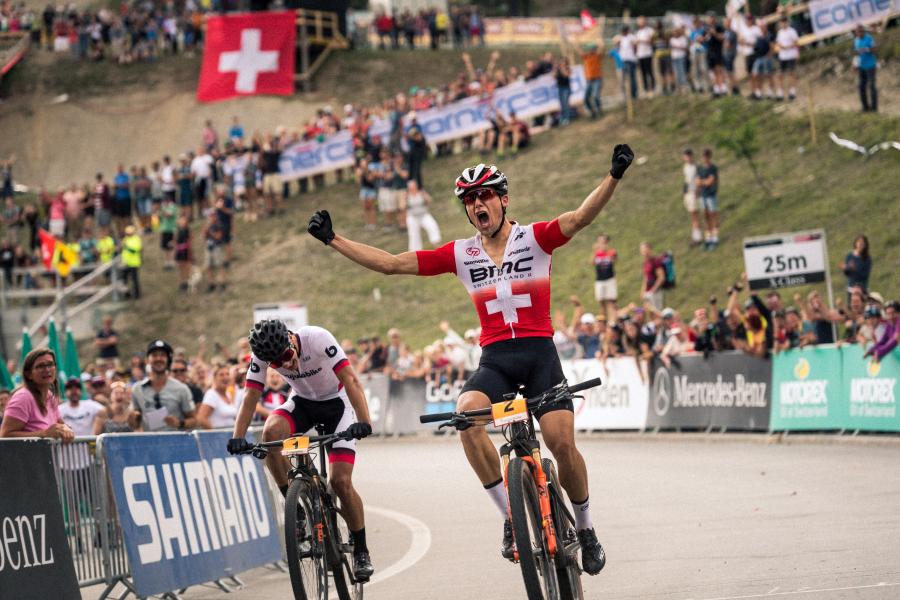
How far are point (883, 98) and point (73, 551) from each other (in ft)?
93.1

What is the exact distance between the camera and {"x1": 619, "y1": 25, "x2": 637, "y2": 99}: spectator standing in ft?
135

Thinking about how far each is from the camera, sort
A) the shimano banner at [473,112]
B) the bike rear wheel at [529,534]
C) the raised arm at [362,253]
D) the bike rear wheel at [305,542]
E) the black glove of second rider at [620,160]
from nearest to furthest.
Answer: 1. the bike rear wheel at [529,534]
2. the black glove of second rider at [620,160]
3. the raised arm at [362,253]
4. the bike rear wheel at [305,542]
5. the shimano banner at [473,112]

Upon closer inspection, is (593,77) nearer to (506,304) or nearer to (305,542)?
(305,542)

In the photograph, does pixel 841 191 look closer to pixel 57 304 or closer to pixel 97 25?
pixel 57 304

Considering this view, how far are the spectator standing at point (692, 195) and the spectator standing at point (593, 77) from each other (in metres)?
9.42

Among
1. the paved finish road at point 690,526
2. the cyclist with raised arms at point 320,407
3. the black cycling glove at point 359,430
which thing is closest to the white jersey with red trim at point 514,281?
the black cycling glove at point 359,430

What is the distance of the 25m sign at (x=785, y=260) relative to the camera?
2330 centimetres

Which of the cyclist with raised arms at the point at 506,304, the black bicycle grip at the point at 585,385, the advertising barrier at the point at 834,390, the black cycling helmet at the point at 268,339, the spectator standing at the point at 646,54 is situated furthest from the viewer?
the spectator standing at the point at 646,54

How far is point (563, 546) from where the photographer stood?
8297 mm

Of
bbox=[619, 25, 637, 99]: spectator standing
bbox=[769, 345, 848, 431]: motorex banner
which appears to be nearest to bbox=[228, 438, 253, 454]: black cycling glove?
bbox=[769, 345, 848, 431]: motorex banner

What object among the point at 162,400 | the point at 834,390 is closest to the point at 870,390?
the point at 834,390

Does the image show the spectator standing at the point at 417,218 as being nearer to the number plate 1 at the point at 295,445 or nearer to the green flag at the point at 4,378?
the green flag at the point at 4,378

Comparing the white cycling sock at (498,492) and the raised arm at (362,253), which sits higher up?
the raised arm at (362,253)

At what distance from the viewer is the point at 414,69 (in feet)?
189
